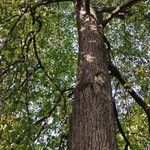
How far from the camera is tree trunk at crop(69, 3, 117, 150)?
3941 mm

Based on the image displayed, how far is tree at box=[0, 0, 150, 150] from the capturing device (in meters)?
4.54

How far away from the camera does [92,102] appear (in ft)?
14.9

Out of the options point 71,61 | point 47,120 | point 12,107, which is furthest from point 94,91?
point 71,61

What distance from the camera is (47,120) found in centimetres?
702

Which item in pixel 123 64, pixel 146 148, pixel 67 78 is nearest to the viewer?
pixel 146 148

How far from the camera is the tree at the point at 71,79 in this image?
454 cm

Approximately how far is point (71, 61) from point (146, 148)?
3.56 metres

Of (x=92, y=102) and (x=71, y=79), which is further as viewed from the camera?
(x=71, y=79)

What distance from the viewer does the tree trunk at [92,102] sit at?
3.94 metres

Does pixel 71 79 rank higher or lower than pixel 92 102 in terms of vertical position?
higher

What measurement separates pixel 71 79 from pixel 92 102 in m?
5.07

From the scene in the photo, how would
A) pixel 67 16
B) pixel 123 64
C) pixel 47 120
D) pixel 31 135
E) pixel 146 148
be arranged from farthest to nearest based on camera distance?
1. pixel 67 16
2. pixel 123 64
3. pixel 146 148
4. pixel 47 120
5. pixel 31 135

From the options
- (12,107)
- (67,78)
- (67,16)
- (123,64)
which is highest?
(67,16)

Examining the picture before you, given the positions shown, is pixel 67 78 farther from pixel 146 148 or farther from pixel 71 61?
pixel 146 148
